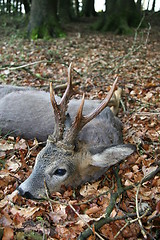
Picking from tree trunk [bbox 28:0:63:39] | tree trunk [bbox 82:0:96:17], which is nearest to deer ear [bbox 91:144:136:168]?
tree trunk [bbox 28:0:63:39]

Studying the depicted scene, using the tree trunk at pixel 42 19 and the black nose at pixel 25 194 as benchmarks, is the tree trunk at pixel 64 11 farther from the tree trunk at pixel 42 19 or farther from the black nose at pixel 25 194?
the black nose at pixel 25 194

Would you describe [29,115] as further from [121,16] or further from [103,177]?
[121,16]

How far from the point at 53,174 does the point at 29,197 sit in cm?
43

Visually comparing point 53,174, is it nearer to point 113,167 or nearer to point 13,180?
point 13,180

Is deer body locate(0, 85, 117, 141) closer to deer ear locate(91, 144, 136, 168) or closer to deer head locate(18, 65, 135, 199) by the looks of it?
deer head locate(18, 65, 135, 199)

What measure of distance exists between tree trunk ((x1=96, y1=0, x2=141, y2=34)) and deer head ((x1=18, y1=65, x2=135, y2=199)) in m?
10.3

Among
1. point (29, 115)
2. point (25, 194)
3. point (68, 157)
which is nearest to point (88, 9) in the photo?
point (29, 115)

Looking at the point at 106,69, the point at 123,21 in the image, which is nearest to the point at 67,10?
the point at 123,21

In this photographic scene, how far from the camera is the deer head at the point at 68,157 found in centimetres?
342

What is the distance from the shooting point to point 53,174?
11.6 ft

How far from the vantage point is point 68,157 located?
3572 millimetres

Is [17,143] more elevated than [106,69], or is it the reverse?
[106,69]

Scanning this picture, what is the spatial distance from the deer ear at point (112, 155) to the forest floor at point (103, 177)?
0.85 ft

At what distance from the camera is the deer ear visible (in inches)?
133
